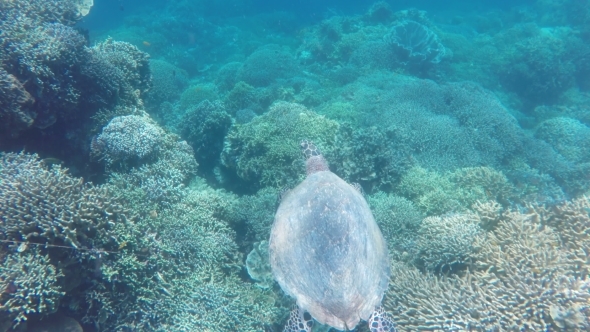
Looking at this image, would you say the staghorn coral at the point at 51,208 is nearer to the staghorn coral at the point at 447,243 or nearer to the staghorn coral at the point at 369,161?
the staghorn coral at the point at 369,161

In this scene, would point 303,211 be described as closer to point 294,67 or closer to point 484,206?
point 484,206

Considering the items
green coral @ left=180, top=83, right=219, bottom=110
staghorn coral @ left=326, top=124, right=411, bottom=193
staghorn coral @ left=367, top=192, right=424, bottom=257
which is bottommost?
staghorn coral @ left=367, top=192, right=424, bottom=257

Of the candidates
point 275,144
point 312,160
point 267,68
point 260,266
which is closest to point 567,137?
point 312,160

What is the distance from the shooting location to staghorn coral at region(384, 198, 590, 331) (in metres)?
3.21

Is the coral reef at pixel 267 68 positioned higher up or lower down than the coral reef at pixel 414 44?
lower down

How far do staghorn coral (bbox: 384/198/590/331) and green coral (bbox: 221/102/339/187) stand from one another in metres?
3.13

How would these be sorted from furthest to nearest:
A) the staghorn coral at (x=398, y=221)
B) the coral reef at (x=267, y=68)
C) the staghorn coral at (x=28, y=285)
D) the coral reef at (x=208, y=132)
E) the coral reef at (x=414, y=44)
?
1. the coral reef at (x=267, y=68)
2. the coral reef at (x=414, y=44)
3. the coral reef at (x=208, y=132)
4. the staghorn coral at (x=398, y=221)
5. the staghorn coral at (x=28, y=285)

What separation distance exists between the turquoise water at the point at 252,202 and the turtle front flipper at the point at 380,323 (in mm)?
145

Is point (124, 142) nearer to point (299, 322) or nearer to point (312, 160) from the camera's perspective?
point (312, 160)

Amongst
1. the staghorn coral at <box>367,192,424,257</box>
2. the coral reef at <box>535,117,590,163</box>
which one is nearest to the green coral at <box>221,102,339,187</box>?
the staghorn coral at <box>367,192,424,257</box>

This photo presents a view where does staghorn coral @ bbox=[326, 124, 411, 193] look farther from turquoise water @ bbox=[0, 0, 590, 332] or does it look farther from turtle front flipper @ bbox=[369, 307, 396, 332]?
turtle front flipper @ bbox=[369, 307, 396, 332]

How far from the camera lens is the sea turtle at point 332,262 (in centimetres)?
328

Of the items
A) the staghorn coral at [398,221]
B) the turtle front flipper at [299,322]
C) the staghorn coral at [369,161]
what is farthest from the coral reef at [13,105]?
the staghorn coral at [398,221]

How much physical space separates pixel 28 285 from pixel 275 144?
4726 mm
